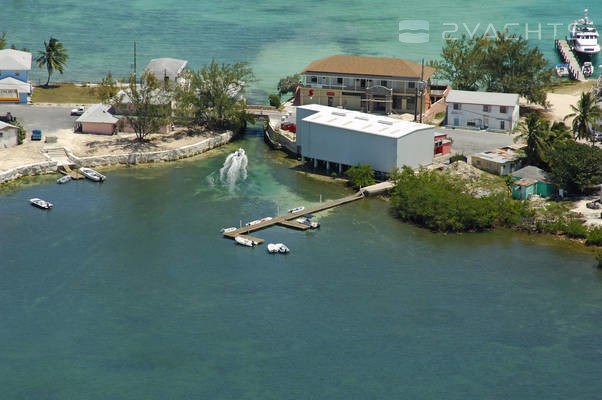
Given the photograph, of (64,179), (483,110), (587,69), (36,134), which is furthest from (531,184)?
(587,69)

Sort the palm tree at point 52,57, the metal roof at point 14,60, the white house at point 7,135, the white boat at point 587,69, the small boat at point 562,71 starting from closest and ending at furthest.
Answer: the white house at point 7,135
the metal roof at point 14,60
the palm tree at point 52,57
the small boat at point 562,71
the white boat at point 587,69

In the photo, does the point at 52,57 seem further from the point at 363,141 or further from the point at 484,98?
the point at 484,98

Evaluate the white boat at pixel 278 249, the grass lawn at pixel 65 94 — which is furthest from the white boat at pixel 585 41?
the white boat at pixel 278 249

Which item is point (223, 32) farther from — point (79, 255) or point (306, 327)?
point (306, 327)

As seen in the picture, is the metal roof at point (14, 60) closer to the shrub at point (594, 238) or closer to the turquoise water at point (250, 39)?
the turquoise water at point (250, 39)

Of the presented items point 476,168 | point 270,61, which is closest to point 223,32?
point 270,61

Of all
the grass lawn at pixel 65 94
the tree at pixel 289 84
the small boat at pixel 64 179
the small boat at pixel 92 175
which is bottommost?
the small boat at pixel 64 179
